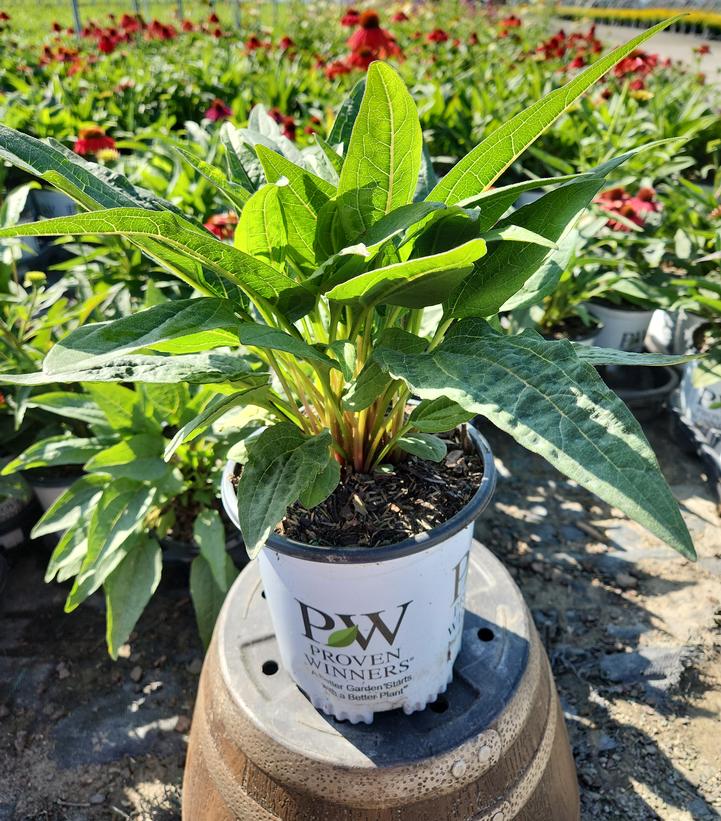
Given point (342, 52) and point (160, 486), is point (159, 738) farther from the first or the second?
point (342, 52)

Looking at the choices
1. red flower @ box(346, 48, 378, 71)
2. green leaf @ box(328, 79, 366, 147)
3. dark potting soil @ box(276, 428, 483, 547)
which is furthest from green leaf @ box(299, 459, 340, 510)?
red flower @ box(346, 48, 378, 71)

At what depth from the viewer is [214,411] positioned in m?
0.68

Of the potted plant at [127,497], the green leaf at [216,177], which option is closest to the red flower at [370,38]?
the potted plant at [127,497]

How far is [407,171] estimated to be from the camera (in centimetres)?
65

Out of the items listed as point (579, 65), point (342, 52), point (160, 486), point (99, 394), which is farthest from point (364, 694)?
point (342, 52)

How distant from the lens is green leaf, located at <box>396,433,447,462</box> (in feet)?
2.59

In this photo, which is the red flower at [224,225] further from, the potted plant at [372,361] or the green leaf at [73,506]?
the potted plant at [372,361]

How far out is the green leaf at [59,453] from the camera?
1410mm

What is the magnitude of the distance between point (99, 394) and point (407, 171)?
97 centimetres

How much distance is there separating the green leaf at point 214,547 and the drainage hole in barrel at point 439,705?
1.84ft

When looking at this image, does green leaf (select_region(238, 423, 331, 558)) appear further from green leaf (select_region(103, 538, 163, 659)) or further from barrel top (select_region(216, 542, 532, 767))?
green leaf (select_region(103, 538, 163, 659))

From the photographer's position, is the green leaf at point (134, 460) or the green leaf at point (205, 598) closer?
the green leaf at point (134, 460)

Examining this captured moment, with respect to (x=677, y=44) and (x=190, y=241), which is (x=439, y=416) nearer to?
(x=190, y=241)

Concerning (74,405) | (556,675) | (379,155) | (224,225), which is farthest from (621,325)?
(379,155)
